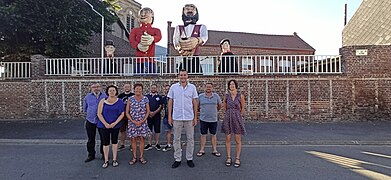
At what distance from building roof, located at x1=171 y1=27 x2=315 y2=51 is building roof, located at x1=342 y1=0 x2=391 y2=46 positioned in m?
21.5

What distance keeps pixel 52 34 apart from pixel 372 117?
1390 cm

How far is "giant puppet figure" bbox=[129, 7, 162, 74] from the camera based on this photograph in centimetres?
1402

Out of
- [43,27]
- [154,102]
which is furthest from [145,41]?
[154,102]

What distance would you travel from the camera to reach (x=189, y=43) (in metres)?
13.8

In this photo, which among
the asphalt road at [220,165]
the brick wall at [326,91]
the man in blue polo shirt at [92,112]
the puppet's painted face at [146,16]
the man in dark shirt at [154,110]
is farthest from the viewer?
the puppet's painted face at [146,16]

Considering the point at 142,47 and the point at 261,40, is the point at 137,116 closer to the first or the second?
the point at 142,47

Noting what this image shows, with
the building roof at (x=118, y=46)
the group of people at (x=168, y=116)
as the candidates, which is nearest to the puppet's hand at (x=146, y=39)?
the group of people at (x=168, y=116)

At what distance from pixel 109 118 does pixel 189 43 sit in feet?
24.9

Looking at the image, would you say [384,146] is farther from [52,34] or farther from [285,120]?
[52,34]

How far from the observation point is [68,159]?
7387 mm

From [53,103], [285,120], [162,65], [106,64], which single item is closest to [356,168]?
[285,120]

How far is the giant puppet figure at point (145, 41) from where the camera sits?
1402 cm

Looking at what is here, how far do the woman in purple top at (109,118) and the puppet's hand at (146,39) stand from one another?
7443 mm

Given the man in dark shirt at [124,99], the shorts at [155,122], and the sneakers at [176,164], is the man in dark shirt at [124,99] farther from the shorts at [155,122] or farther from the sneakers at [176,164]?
the sneakers at [176,164]
